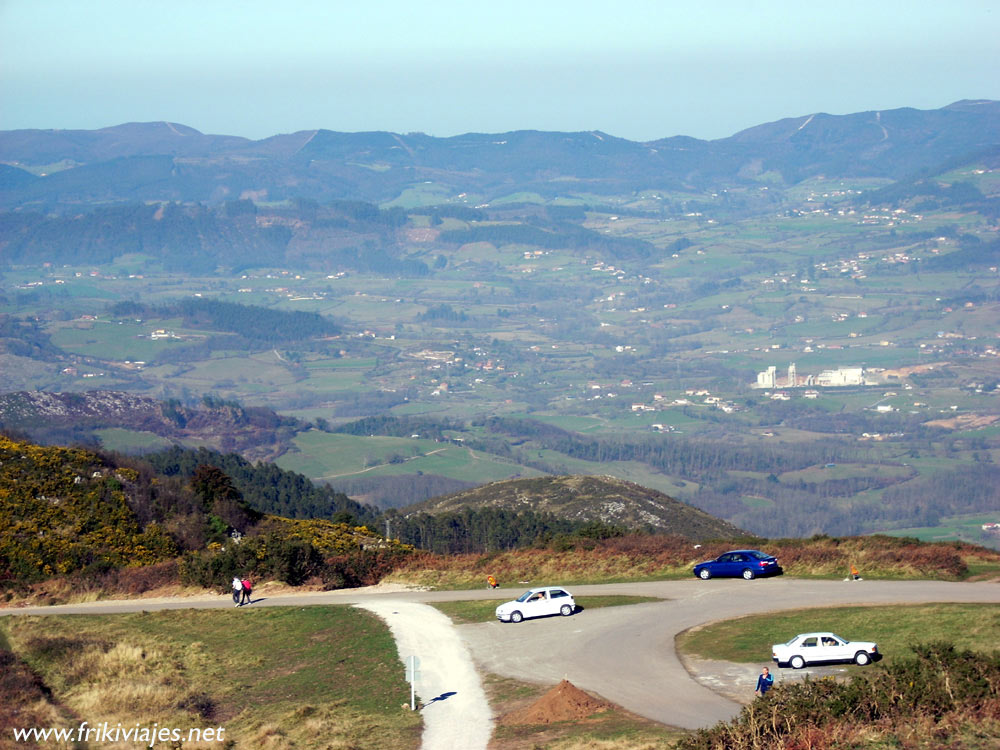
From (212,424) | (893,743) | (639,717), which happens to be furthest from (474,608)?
(212,424)

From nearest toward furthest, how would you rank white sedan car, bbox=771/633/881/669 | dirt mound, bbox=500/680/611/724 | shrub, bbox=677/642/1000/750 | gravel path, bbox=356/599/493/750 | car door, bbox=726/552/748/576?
shrub, bbox=677/642/1000/750, gravel path, bbox=356/599/493/750, dirt mound, bbox=500/680/611/724, white sedan car, bbox=771/633/881/669, car door, bbox=726/552/748/576

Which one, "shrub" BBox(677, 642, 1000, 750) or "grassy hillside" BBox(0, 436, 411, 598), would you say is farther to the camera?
"grassy hillside" BBox(0, 436, 411, 598)

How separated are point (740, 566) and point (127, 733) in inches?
894

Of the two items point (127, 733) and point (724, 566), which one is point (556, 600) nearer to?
point (724, 566)

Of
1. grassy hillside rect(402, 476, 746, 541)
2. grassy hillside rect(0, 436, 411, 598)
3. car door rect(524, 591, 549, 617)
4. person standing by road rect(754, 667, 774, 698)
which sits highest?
person standing by road rect(754, 667, 774, 698)

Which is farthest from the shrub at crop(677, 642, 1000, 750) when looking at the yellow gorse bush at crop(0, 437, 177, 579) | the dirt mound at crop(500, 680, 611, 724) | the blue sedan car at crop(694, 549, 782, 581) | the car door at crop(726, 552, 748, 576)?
the yellow gorse bush at crop(0, 437, 177, 579)

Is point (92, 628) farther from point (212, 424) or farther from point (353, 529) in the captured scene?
point (212, 424)

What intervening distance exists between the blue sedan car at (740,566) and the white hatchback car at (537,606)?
23.5 feet

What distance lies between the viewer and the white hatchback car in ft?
116

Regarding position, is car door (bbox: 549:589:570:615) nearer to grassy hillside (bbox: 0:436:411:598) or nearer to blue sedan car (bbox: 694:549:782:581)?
blue sedan car (bbox: 694:549:782:581)

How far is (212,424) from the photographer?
180 metres

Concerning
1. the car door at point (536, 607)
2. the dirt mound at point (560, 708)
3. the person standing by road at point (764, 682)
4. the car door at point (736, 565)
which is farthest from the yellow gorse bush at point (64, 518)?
the person standing by road at point (764, 682)

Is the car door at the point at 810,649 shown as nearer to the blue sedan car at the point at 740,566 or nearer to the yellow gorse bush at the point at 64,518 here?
the blue sedan car at the point at 740,566

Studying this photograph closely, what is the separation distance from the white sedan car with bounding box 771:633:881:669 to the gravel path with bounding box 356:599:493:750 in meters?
7.32
